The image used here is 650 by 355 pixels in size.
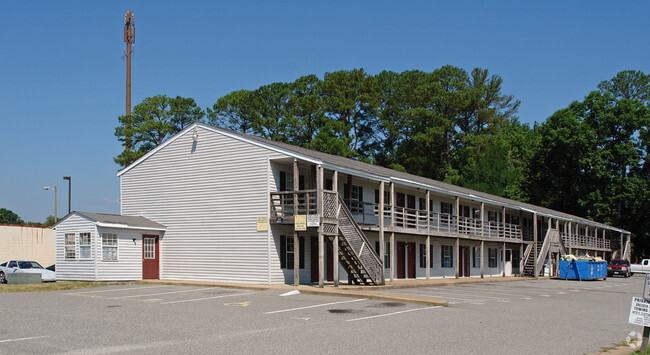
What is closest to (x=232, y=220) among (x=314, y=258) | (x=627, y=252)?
(x=314, y=258)

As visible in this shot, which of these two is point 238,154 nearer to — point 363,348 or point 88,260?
point 88,260

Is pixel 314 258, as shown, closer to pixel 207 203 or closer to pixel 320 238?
pixel 320 238

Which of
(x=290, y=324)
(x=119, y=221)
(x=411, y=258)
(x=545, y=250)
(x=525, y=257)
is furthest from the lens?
(x=545, y=250)

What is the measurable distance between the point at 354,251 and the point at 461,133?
149 ft

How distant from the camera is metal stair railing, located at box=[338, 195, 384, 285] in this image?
81.2ft

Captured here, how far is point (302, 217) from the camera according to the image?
77.7 ft

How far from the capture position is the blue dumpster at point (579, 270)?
39.8 m

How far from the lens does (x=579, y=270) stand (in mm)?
40000

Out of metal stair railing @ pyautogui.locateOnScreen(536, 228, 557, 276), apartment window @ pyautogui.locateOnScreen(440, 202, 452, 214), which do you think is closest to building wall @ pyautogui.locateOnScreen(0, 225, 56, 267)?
apartment window @ pyautogui.locateOnScreen(440, 202, 452, 214)

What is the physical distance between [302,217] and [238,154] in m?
4.69

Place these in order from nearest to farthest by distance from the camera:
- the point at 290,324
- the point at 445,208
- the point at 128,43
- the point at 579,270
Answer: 1. the point at 290,324
2. the point at 445,208
3. the point at 579,270
4. the point at 128,43

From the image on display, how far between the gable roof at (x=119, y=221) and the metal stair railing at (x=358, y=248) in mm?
8847

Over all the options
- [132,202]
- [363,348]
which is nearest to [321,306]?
[363,348]

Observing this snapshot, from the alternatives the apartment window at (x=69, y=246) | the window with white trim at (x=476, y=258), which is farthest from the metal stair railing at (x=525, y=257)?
the apartment window at (x=69, y=246)
